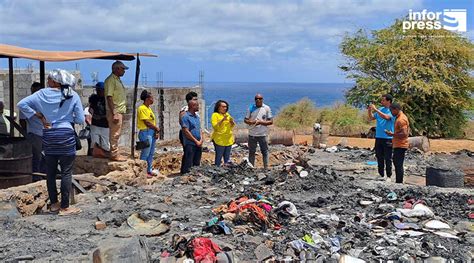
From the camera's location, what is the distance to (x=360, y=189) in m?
8.44

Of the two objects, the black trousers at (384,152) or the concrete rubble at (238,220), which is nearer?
the concrete rubble at (238,220)

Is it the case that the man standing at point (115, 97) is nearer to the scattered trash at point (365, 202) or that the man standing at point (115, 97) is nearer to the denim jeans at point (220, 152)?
the denim jeans at point (220, 152)

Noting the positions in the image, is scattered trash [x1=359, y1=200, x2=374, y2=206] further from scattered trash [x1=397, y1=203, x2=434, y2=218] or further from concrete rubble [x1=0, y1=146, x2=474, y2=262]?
scattered trash [x1=397, y1=203, x2=434, y2=218]

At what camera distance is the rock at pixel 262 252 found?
4960 mm

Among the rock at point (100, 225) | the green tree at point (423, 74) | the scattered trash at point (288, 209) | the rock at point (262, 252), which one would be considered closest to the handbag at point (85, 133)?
the rock at point (100, 225)

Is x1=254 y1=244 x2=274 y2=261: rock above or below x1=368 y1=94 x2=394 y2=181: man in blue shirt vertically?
below

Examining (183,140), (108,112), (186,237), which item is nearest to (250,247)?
(186,237)

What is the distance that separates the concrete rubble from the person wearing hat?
267mm

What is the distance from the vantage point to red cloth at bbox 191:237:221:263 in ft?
15.4

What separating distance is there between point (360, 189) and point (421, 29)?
15.1 metres

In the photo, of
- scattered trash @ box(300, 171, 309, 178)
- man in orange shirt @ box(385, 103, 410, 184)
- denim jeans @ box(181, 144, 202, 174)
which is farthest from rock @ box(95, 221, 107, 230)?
man in orange shirt @ box(385, 103, 410, 184)

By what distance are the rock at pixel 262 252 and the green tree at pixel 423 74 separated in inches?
670

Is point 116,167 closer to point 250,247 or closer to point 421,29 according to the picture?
point 250,247

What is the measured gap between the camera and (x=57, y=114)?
225 inches
